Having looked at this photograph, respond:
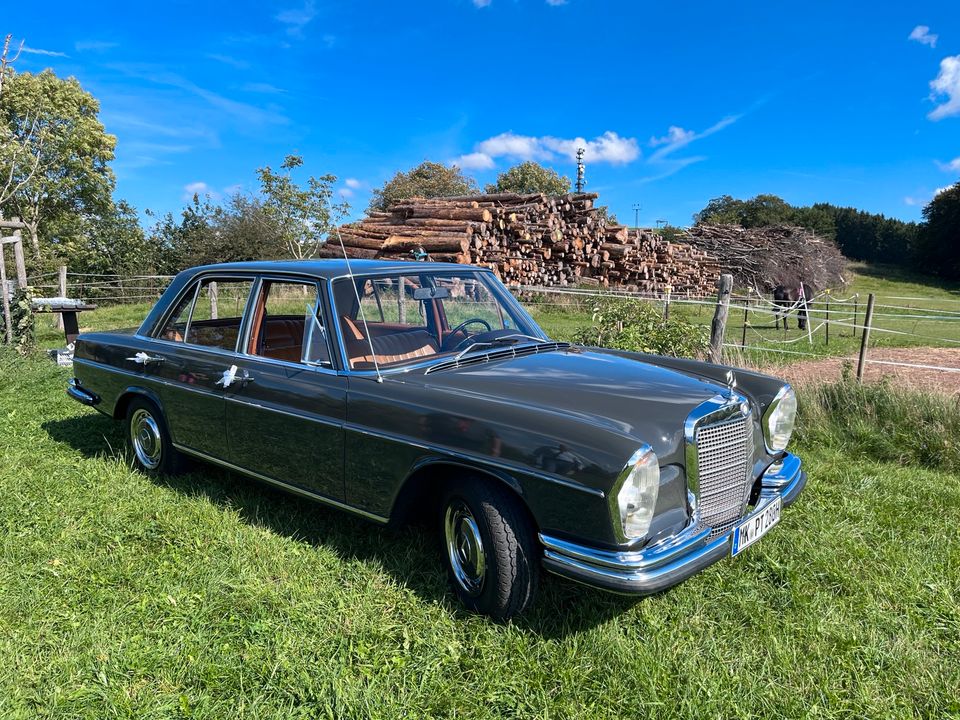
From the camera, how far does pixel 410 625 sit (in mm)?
2902

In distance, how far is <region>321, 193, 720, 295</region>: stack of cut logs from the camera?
50.2 ft

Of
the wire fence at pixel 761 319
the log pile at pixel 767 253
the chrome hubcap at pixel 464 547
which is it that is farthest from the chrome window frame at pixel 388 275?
the log pile at pixel 767 253

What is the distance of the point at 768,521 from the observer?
120 inches

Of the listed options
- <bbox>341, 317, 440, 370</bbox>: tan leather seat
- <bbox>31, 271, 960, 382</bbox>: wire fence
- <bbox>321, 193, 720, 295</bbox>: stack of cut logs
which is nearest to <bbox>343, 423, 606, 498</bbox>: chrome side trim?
<bbox>341, 317, 440, 370</bbox>: tan leather seat

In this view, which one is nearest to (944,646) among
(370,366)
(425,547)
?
(425,547)

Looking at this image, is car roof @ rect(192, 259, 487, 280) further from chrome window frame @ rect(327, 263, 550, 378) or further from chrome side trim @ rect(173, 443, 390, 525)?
chrome side trim @ rect(173, 443, 390, 525)

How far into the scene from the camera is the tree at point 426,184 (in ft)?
157

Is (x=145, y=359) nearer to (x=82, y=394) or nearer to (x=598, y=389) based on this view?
(x=82, y=394)

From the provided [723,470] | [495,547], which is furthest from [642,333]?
[495,547]

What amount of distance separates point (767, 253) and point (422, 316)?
2856cm

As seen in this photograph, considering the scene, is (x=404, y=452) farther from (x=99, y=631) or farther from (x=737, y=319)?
(x=737, y=319)

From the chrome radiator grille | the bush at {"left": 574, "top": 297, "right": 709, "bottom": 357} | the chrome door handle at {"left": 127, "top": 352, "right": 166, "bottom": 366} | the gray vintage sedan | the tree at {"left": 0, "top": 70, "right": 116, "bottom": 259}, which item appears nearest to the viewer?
the gray vintage sedan

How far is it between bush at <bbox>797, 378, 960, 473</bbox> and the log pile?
64.2 feet

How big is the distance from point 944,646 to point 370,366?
2.92 meters
